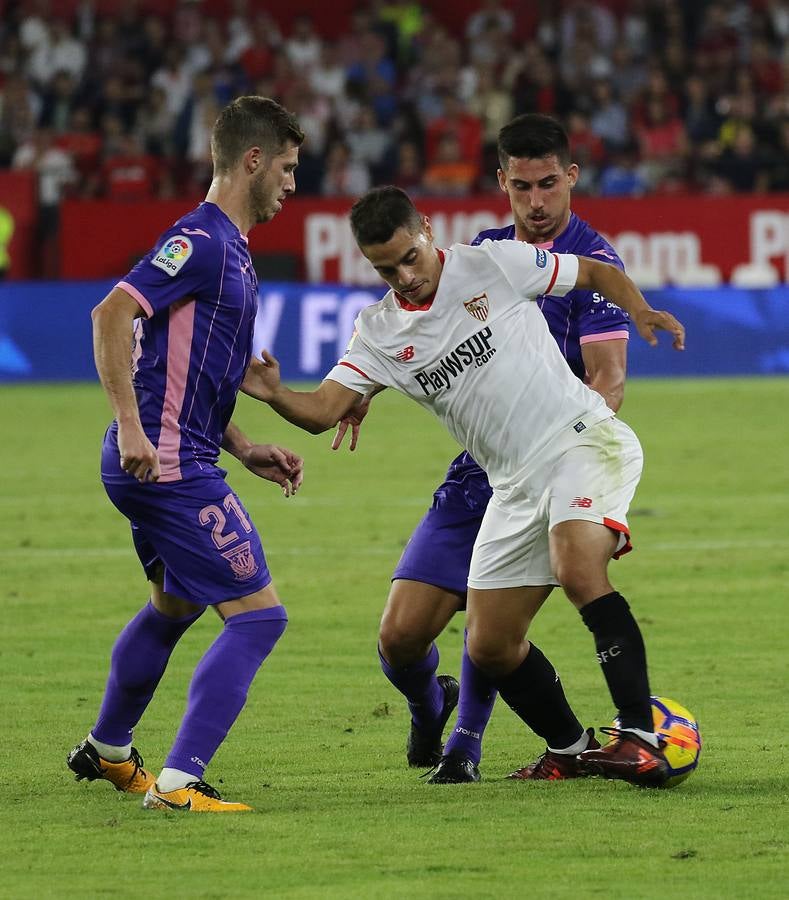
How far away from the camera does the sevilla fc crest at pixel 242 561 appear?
17.4 feet

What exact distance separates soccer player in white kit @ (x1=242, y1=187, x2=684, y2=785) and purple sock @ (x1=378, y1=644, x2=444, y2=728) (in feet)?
1.40

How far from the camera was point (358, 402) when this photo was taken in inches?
236

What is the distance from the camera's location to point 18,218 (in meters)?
22.4

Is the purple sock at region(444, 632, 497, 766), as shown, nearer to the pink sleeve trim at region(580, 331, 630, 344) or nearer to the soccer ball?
the soccer ball

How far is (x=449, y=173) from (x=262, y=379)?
17.7m

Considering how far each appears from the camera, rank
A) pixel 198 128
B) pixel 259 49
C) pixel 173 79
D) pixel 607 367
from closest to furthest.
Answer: pixel 607 367 → pixel 198 128 → pixel 173 79 → pixel 259 49

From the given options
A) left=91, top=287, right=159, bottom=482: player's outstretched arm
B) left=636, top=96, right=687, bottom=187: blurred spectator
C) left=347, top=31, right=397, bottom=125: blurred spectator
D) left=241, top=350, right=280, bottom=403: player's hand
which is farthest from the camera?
left=347, top=31, right=397, bottom=125: blurred spectator

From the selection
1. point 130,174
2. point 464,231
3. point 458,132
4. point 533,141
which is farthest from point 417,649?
point 458,132

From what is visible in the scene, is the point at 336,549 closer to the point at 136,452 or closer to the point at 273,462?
the point at 273,462

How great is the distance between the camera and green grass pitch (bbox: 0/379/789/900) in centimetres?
457

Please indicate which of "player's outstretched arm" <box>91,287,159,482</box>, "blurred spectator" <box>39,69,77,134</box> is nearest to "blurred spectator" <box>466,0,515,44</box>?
"blurred spectator" <box>39,69,77,134</box>

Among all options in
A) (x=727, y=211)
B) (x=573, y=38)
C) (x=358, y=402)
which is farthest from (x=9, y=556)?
(x=573, y=38)

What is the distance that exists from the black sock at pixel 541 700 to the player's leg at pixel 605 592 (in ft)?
0.89

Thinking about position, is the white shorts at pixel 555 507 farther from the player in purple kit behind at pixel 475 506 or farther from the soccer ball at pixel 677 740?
the soccer ball at pixel 677 740
